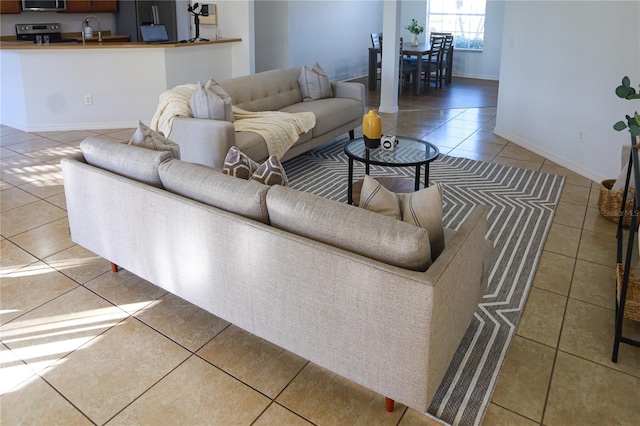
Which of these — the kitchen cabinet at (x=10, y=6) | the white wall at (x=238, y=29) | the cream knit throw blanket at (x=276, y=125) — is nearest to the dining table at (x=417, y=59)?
the white wall at (x=238, y=29)

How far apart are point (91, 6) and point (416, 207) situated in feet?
25.1

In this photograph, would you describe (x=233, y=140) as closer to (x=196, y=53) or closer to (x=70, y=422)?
(x=70, y=422)

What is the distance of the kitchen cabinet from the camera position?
7.15 m

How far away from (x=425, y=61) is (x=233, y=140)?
622 cm

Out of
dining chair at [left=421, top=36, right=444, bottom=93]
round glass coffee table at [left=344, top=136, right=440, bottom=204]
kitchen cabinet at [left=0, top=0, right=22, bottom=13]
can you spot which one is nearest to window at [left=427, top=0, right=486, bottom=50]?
dining chair at [left=421, top=36, right=444, bottom=93]

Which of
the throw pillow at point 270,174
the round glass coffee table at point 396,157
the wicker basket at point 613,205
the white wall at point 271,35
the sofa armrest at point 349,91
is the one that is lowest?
the wicker basket at point 613,205

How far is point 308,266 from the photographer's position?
76.4 inches

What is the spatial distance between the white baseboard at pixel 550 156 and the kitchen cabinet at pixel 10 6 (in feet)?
21.3

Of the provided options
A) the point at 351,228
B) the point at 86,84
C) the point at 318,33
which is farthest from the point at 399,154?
the point at 318,33

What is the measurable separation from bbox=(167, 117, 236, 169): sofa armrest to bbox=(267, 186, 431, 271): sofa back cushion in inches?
78.2

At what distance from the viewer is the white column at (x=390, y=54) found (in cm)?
685

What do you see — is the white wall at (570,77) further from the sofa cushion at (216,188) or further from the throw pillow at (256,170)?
the sofa cushion at (216,188)

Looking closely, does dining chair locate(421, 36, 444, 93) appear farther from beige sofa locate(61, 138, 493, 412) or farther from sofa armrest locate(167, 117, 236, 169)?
beige sofa locate(61, 138, 493, 412)

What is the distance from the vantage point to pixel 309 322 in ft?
6.68
